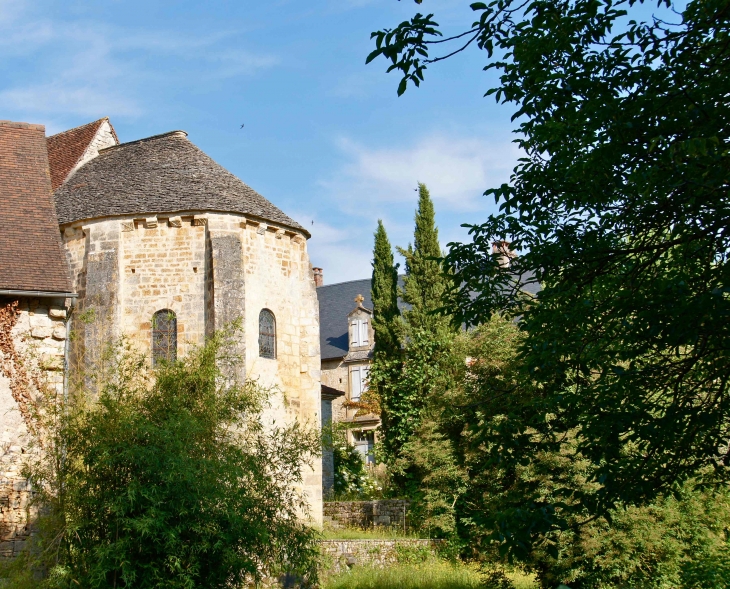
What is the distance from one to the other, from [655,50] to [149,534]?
704 cm

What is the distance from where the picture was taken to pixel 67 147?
67.6ft

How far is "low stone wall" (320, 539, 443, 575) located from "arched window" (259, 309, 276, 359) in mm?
3903

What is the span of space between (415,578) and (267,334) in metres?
5.60

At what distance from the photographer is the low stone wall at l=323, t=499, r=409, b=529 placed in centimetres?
1964

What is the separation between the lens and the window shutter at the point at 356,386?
1231 inches

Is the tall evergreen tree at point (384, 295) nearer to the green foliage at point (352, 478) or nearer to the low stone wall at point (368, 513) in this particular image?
the green foliage at point (352, 478)

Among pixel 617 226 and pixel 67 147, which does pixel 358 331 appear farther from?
pixel 617 226

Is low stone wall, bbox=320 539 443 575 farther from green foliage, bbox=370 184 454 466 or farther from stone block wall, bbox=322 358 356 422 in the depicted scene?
stone block wall, bbox=322 358 356 422

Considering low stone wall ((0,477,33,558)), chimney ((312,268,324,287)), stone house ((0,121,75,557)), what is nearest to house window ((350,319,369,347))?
chimney ((312,268,324,287))

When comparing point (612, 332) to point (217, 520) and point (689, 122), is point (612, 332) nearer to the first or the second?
point (689, 122)

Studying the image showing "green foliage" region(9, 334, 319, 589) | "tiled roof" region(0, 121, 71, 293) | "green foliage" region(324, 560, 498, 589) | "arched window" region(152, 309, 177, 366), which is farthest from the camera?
"arched window" region(152, 309, 177, 366)

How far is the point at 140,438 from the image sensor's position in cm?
1015

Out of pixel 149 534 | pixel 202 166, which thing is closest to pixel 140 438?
pixel 149 534

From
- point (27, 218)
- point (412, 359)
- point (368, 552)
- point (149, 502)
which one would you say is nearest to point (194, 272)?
point (27, 218)
